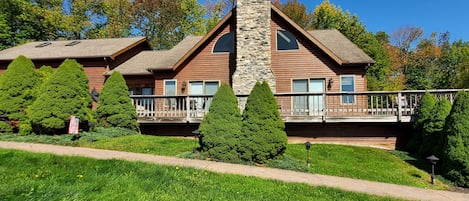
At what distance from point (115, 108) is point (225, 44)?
6525mm

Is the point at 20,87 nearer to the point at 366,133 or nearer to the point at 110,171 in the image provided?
the point at 110,171

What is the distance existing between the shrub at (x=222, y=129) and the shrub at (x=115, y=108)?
4986mm

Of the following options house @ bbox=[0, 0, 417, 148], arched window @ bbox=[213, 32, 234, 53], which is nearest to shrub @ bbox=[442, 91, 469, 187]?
house @ bbox=[0, 0, 417, 148]

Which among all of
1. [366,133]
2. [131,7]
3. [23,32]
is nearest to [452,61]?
[366,133]

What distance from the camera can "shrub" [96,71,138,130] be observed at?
39.9ft

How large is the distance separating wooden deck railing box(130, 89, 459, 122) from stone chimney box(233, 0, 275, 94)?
1.10 metres

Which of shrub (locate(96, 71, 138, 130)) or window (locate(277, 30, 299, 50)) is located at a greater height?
window (locate(277, 30, 299, 50))

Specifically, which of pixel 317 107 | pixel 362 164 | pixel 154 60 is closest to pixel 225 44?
pixel 154 60

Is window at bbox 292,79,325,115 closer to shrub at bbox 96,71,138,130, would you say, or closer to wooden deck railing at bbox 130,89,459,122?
wooden deck railing at bbox 130,89,459,122

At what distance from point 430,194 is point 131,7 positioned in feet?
119

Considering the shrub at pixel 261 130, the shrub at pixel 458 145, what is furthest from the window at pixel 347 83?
the shrub at pixel 261 130

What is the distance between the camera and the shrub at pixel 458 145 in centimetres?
745

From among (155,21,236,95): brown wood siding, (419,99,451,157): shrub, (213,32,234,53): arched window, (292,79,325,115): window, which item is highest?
(213,32,234,53): arched window

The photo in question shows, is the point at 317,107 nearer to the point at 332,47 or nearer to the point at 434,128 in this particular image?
the point at 434,128
